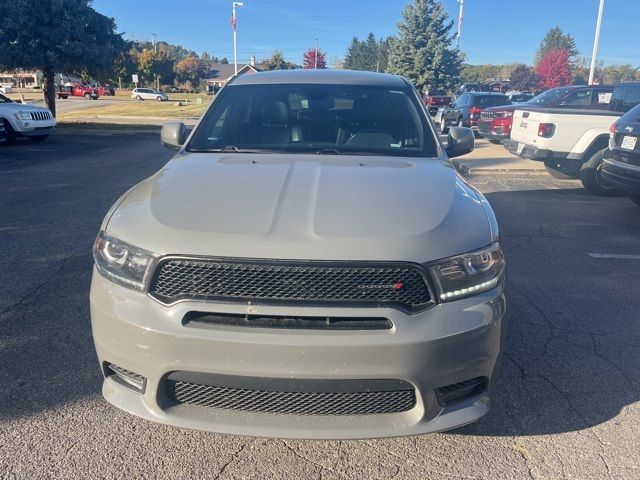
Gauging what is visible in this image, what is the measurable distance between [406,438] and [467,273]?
0.98 metres

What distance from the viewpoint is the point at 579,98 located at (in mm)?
13367

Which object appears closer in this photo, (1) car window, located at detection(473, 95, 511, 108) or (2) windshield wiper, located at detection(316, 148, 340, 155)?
(2) windshield wiper, located at detection(316, 148, 340, 155)

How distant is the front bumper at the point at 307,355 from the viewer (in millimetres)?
2117

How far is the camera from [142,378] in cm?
232

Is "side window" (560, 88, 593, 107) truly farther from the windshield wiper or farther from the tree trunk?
the tree trunk

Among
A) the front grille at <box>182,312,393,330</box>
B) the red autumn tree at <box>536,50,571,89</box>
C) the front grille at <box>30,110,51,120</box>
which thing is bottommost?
the front grille at <box>182,312,393,330</box>

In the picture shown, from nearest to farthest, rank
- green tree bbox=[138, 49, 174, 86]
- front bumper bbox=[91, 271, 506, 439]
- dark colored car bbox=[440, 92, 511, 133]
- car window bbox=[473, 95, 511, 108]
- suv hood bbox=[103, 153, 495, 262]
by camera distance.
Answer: front bumper bbox=[91, 271, 506, 439]
suv hood bbox=[103, 153, 495, 262]
dark colored car bbox=[440, 92, 511, 133]
car window bbox=[473, 95, 511, 108]
green tree bbox=[138, 49, 174, 86]

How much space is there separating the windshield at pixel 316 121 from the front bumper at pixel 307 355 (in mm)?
1572

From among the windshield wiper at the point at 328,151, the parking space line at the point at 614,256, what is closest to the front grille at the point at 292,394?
the windshield wiper at the point at 328,151

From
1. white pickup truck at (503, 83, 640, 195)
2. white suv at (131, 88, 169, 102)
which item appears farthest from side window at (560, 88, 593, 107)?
white suv at (131, 88, 169, 102)

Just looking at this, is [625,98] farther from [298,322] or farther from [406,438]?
[298,322]

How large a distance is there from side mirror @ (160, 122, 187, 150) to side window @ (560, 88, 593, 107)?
A: 11802 millimetres

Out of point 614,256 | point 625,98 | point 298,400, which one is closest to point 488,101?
point 625,98

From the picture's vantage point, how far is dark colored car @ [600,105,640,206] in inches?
276
